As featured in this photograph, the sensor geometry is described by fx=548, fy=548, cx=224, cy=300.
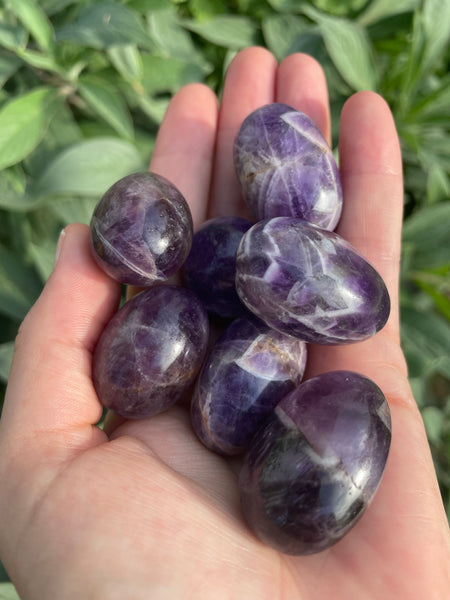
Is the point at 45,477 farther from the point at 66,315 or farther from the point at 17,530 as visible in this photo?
the point at 66,315

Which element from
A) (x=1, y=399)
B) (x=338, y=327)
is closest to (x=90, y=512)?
(x=338, y=327)

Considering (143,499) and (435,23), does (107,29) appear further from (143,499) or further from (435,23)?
(143,499)

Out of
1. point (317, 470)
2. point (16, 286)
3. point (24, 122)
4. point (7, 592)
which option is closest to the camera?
point (317, 470)

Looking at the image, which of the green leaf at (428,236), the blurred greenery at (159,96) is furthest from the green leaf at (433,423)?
the green leaf at (428,236)

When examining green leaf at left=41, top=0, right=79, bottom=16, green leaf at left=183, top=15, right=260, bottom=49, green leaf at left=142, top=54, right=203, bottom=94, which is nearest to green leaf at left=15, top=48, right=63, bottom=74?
green leaf at left=41, top=0, right=79, bottom=16

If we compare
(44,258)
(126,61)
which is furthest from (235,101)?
(44,258)

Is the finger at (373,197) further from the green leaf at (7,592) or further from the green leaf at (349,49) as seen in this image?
the green leaf at (7,592)
